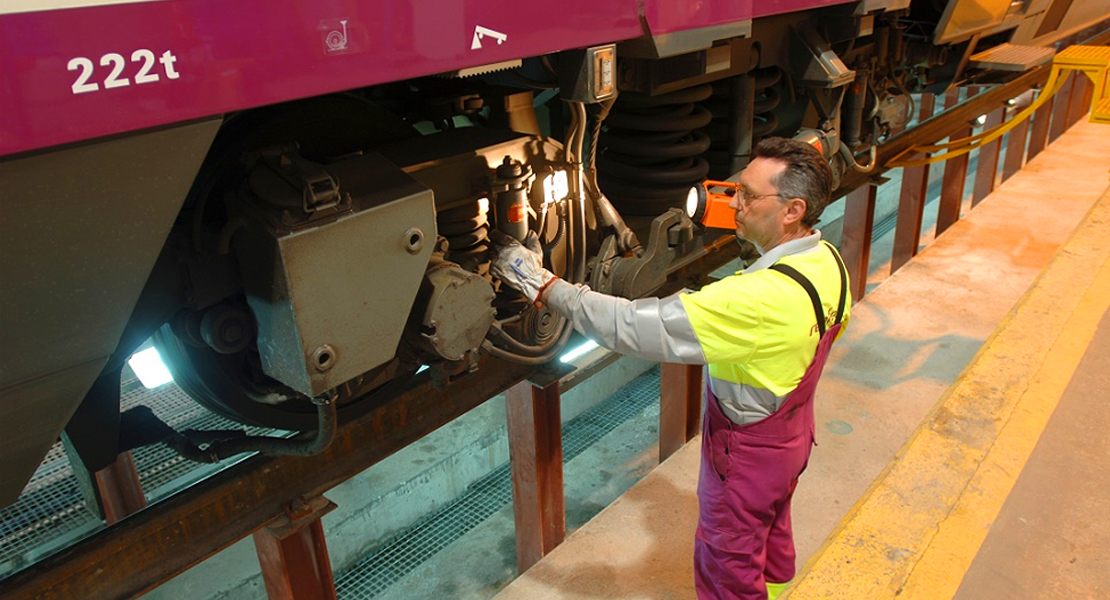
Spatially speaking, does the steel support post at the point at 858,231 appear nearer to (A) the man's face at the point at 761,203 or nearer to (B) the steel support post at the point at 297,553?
(A) the man's face at the point at 761,203

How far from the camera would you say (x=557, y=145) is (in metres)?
2.53

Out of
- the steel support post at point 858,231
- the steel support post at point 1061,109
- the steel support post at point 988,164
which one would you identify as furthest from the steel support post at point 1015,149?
the steel support post at point 858,231

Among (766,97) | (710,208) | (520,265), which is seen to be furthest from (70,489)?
(766,97)

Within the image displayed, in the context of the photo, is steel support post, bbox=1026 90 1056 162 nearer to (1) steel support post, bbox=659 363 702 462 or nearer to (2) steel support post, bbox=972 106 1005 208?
(2) steel support post, bbox=972 106 1005 208

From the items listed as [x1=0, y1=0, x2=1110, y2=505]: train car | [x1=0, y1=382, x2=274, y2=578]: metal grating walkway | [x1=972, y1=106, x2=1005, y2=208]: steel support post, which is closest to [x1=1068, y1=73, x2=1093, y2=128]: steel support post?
[x1=972, y1=106, x2=1005, y2=208]: steel support post


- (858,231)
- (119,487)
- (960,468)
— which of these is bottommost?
(119,487)

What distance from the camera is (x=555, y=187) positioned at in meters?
2.47

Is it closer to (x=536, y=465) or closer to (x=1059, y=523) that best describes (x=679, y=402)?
(x=536, y=465)

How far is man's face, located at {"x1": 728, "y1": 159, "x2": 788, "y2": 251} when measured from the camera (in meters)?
2.16

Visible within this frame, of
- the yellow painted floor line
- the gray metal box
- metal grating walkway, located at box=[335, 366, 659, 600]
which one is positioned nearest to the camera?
the gray metal box

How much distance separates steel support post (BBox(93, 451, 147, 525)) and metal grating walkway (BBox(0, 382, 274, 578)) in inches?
3.7

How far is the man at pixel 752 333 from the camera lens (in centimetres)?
206

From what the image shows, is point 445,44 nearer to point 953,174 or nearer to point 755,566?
point 755,566

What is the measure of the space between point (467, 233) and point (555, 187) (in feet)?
1.03
